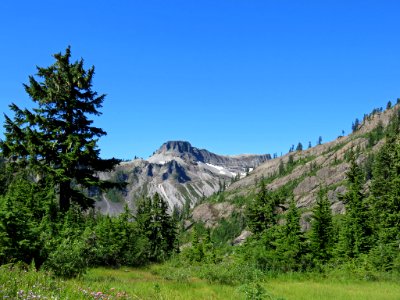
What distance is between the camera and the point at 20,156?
20578 mm

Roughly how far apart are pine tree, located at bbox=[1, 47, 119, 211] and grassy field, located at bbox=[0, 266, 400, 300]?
31.0 feet

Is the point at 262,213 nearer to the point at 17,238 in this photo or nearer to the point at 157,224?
the point at 157,224

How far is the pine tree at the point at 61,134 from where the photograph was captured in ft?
66.6

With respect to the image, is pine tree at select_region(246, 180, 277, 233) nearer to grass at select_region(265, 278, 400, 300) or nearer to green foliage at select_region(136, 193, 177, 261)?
green foliage at select_region(136, 193, 177, 261)

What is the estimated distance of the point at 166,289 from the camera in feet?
35.1

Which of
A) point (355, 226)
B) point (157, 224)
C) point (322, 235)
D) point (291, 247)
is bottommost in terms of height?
point (291, 247)

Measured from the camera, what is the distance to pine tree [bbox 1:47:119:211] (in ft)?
66.6

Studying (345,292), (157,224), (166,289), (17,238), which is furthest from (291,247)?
(157,224)

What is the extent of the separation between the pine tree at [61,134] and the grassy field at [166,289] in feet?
31.0

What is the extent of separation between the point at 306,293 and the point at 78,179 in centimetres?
1429

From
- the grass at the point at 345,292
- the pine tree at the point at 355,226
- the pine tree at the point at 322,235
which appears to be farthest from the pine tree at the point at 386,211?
the grass at the point at 345,292

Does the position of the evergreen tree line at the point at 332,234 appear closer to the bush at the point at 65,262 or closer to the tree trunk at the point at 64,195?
the bush at the point at 65,262

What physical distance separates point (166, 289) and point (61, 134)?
13.5 metres

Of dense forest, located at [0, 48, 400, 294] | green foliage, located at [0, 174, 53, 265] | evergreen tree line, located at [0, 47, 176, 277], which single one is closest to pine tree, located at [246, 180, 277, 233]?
dense forest, located at [0, 48, 400, 294]
